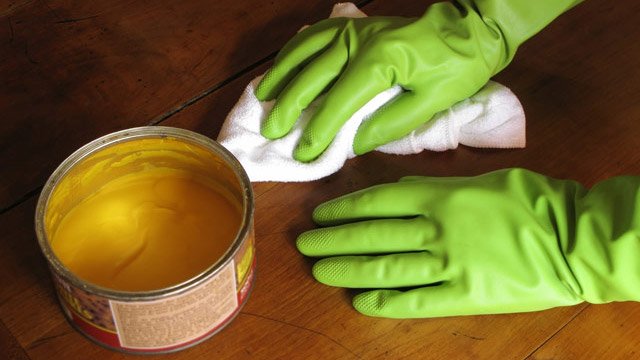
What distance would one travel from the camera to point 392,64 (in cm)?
86

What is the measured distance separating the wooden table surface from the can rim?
121 mm

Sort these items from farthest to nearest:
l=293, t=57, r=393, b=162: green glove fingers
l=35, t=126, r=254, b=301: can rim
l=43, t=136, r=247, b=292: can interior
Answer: l=293, t=57, r=393, b=162: green glove fingers < l=43, t=136, r=247, b=292: can interior < l=35, t=126, r=254, b=301: can rim

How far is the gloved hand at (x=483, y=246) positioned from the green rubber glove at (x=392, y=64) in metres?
0.10

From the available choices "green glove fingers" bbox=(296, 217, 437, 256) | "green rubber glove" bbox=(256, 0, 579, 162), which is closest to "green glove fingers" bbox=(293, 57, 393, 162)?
"green rubber glove" bbox=(256, 0, 579, 162)

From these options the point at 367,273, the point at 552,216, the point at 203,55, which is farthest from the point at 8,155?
the point at 552,216

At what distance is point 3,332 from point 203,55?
1.38ft

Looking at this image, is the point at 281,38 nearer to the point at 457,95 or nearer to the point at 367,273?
the point at 457,95

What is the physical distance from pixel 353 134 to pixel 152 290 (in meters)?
0.32

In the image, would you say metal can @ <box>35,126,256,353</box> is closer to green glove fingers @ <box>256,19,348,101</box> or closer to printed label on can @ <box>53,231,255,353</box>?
printed label on can @ <box>53,231,255,353</box>

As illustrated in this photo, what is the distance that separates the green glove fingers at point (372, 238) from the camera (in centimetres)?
77

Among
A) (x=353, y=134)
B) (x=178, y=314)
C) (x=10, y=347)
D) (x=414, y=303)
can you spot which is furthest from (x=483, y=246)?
(x=10, y=347)

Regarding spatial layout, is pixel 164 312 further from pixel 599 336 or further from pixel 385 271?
pixel 599 336

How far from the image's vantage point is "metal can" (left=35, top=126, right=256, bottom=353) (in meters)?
0.64

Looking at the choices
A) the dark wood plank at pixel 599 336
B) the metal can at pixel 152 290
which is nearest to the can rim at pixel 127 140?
the metal can at pixel 152 290
